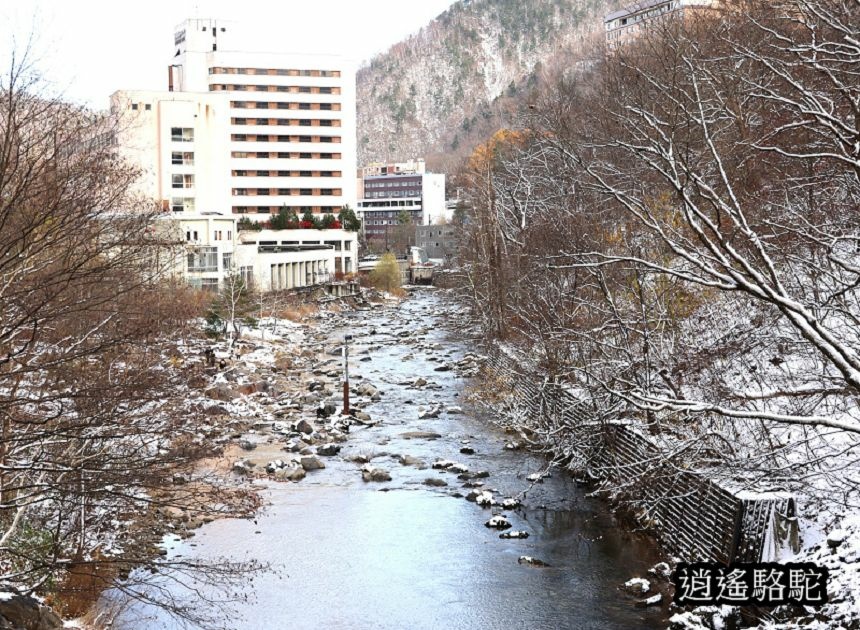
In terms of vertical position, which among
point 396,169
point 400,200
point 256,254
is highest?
point 396,169

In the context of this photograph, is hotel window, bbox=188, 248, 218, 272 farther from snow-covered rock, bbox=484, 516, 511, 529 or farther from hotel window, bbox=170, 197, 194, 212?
snow-covered rock, bbox=484, 516, 511, 529

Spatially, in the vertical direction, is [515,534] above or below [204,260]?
below

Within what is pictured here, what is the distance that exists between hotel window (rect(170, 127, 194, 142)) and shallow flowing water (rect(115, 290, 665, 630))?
3593 cm

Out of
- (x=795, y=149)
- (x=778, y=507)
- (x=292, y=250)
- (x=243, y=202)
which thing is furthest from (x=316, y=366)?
(x=243, y=202)

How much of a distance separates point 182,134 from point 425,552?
42119mm

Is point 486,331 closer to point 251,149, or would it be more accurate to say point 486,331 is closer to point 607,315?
point 607,315

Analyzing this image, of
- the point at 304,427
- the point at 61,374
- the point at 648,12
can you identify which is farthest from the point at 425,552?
the point at 648,12

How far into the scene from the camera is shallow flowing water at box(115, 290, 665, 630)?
33.9 feet

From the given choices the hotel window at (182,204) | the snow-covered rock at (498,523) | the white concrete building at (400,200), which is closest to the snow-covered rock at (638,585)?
the snow-covered rock at (498,523)

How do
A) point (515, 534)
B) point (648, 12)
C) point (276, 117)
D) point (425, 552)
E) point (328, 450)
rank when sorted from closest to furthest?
point (425, 552) → point (515, 534) → point (328, 450) → point (648, 12) → point (276, 117)

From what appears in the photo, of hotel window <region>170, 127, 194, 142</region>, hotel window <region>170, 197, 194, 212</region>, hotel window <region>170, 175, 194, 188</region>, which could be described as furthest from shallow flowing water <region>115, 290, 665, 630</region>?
hotel window <region>170, 127, 194, 142</region>

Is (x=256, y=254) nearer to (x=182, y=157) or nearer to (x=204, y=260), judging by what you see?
(x=204, y=260)

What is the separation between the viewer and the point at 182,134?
50.1 meters

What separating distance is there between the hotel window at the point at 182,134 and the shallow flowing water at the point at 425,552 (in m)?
35.9
